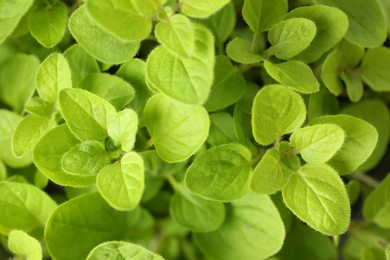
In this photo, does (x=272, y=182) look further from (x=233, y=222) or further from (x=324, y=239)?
(x=324, y=239)

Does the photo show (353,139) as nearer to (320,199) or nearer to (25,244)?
(320,199)

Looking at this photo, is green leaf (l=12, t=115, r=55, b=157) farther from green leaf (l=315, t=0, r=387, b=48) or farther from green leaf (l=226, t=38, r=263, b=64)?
green leaf (l=315, t=0, r=387, b=48)

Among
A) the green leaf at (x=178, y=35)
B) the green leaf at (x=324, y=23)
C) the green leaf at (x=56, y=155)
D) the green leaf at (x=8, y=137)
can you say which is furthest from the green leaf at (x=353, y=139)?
the green leaf at (x=8, y=137)

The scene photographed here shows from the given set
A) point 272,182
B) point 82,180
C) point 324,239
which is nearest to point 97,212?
point 82,180

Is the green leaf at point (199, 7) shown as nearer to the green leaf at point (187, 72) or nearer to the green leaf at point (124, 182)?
the green leaf at point (187, 72)

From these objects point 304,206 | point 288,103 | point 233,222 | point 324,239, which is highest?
point 288,103

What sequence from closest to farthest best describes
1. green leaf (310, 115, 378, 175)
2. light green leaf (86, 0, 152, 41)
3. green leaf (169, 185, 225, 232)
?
light green leaf (86, 0, 152, 41) < green leaf (310, 115, 378, 175) < green leaf (169, 185, 225, 232)

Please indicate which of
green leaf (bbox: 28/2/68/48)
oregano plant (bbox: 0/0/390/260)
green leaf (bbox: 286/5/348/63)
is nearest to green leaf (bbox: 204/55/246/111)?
oregano plant (bbox: 0/0/390/260)

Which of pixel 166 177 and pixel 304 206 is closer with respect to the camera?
pixel 304 206
